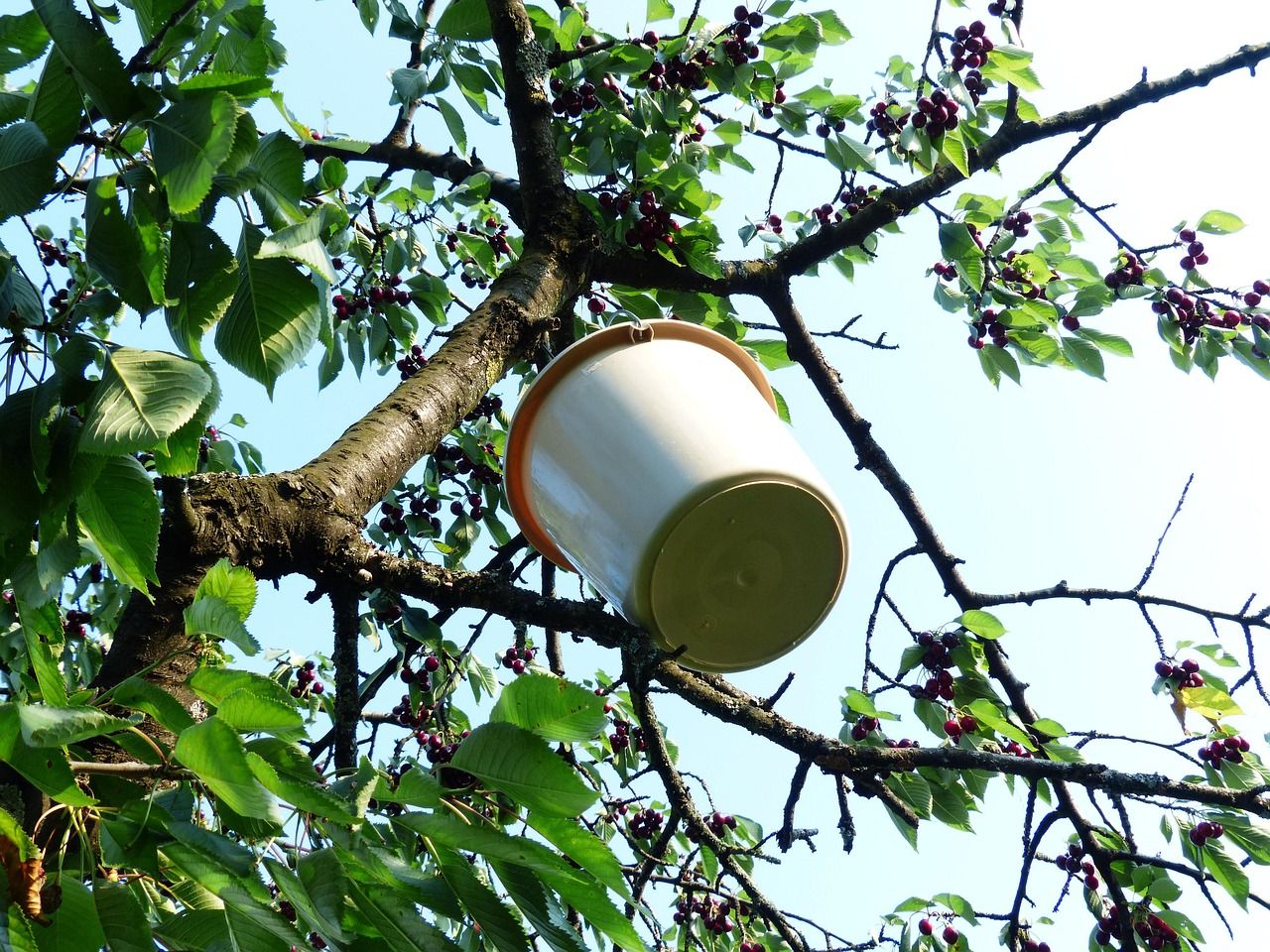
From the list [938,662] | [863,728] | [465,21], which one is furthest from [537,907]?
[465,21]

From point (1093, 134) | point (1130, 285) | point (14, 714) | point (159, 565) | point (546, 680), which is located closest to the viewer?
point (14, 714)

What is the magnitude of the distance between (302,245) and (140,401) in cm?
21

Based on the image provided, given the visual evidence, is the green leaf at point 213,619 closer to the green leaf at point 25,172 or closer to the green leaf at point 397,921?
the green leaf at point 397,921

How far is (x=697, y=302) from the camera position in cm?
249

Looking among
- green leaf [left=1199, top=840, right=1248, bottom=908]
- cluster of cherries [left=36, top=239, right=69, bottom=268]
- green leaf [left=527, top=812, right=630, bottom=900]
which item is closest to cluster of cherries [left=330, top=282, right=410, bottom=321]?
cluster of cherries [left=36, top=239, right=69, bottom=268]

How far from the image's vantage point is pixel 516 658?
10.4ft

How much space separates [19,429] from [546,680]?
60 centimetres

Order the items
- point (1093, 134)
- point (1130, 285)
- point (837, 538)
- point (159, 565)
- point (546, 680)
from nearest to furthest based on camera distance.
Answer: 1. point (546, 680)
2. point (159, 565)
3. point (837, 538)
4. point (1093, 134)
5. point (1130, 285)

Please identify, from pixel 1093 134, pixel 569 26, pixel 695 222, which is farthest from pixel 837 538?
pixel 569 26

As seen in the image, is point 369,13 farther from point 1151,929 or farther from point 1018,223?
point 1151,929

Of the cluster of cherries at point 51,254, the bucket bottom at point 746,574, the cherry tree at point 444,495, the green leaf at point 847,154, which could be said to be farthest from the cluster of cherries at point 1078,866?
the cluster of cherries at point 51,254

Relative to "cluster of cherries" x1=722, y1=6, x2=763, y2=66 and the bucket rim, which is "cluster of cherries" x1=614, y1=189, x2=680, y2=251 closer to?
"cluster of cherries" x1=722, y1=6, x2=763, y2=66

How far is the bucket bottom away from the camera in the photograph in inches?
56.6

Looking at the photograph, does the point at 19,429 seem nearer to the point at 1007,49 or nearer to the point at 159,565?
the point at 159,565
